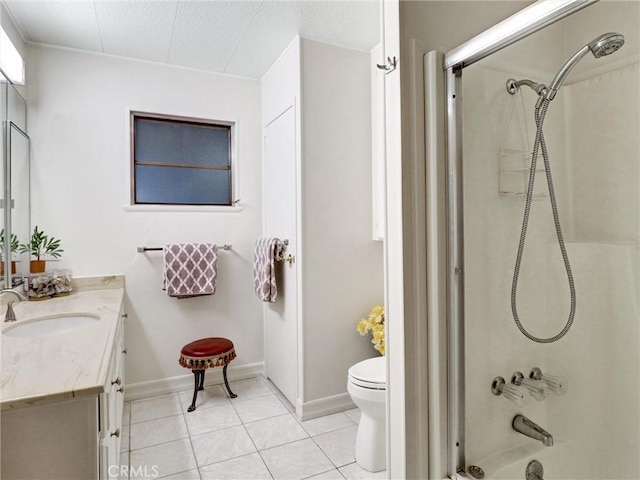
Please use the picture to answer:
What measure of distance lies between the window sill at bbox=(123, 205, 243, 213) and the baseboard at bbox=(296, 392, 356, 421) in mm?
1479

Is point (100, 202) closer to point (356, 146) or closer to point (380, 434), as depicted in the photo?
point (356, 146)

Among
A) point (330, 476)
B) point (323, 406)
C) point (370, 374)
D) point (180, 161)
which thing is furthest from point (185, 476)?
point (180, 161)

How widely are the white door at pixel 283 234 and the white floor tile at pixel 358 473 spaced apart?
64 cm

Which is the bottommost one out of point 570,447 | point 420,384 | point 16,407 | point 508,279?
point 570,447

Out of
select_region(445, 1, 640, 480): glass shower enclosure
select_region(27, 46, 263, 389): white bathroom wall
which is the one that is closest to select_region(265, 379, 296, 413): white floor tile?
select_region(27, 46, 263, 389): white bathroom wall

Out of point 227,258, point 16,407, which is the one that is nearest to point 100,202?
point 227,258

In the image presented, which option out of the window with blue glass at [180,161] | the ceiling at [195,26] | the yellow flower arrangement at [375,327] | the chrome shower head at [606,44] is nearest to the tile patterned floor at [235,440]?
the yellow flower arrangement at [375,327]

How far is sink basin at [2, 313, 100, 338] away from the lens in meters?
1.63

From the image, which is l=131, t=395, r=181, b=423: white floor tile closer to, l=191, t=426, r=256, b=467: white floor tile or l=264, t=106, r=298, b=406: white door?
l=191, t=426, r=256, b=467: white floor tile

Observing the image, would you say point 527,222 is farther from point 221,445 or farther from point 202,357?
point 202,357

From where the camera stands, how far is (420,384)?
1289mm

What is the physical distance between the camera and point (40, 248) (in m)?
2.37

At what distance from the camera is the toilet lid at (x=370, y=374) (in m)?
1.84

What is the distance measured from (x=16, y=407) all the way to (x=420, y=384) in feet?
3.76
